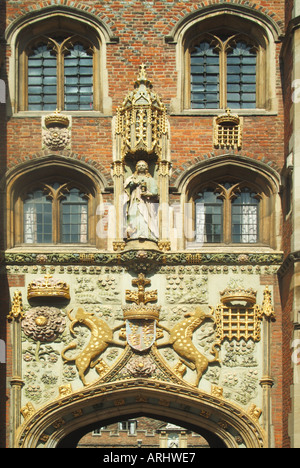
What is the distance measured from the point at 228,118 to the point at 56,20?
401 cm

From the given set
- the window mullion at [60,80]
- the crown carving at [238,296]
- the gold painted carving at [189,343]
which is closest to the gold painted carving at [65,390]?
the gold painted carving at [189,343]

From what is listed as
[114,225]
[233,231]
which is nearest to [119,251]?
[114,225]

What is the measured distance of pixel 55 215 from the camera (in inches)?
1030

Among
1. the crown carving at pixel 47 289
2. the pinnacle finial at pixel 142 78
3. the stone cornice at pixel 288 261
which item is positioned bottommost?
the crown carving at pixel 47 289

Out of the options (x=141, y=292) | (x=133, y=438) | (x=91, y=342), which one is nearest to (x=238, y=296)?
(x=141, y=292)

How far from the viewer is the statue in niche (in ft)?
82.8

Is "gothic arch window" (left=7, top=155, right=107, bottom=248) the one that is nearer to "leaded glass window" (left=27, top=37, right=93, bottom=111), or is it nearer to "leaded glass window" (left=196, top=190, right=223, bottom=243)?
"leaded glass window" (left=27, top=37, right=93, bottom=111)

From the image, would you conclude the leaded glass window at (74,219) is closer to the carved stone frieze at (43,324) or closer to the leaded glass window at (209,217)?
the carved stone frieze at (43,324)

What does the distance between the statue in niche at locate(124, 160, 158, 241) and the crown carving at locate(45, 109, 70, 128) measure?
1.74 meters

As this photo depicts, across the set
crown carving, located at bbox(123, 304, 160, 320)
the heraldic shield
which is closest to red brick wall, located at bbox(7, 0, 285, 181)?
crown carving, located at bbox(123, 304, 160, 320)

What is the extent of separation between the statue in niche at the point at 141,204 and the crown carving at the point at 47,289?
5.19 feet

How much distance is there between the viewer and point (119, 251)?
2533cm

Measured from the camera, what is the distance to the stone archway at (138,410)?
81.1 feet
